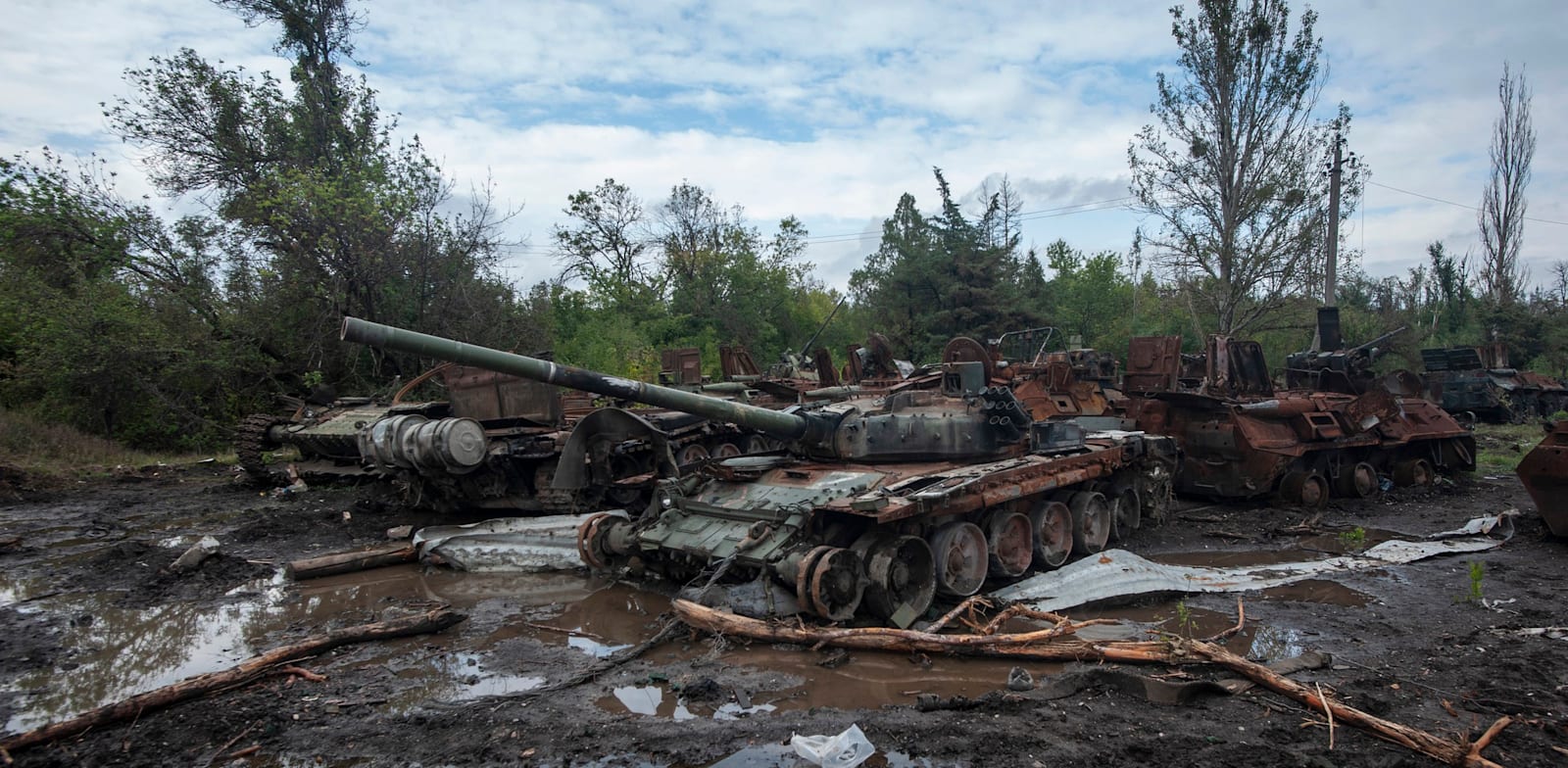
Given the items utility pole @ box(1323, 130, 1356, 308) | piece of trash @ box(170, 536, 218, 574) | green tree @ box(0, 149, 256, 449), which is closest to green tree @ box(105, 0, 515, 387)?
green tree @ box(0, 149, 256, 449)

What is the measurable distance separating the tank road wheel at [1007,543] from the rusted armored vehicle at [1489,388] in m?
21.1

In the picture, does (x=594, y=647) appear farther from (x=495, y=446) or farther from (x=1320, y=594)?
(x=1320, y=594)

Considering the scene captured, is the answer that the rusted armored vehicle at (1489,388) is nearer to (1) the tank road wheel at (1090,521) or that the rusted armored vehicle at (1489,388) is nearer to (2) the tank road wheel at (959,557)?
(1) the tank road wheel at (1090,521)

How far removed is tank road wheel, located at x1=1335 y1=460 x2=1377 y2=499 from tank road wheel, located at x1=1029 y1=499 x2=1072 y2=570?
6526mm

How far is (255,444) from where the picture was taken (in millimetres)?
14711

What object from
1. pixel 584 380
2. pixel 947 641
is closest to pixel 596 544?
pixel 584 380

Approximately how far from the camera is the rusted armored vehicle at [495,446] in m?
10.3

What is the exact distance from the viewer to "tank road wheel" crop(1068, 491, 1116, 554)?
360 inches

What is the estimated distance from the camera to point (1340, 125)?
773 inches

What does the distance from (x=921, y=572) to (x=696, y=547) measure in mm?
1837

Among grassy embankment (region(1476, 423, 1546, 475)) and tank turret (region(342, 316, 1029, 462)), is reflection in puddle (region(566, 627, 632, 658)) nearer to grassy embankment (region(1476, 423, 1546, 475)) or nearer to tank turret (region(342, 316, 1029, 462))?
tank turret (region(342, 316, 1029, 462))

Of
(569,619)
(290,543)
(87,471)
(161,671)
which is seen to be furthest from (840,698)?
(87,471)

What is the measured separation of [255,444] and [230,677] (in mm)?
10958

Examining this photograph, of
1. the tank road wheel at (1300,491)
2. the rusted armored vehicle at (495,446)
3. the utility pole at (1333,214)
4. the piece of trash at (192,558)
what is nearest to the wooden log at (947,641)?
the rusted armored vehicle at (495,446)
